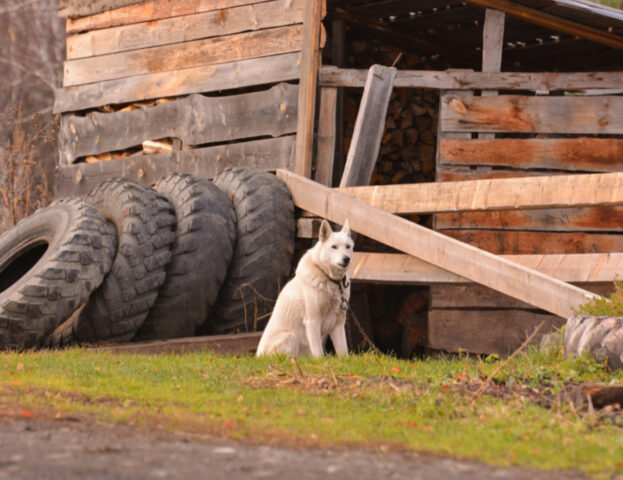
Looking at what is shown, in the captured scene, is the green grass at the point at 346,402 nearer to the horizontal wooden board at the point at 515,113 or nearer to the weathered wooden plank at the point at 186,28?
the horizontal wooden board at the point at 515,113

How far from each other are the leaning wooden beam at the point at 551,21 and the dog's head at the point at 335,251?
3754 mm

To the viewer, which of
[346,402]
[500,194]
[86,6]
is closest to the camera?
[346,402]

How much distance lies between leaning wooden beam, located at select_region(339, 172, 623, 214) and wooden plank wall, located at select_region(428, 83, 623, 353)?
948mm

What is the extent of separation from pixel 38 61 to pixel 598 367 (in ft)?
56.2

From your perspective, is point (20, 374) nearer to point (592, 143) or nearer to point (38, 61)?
point (592, 143)

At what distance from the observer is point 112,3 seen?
35.4 feet

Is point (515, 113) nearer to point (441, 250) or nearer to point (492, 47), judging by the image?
point (492, 47)

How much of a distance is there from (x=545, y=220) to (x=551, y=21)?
7.45 ft

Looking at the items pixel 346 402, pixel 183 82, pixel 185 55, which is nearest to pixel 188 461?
pixel 346 402

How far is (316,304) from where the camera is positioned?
6.11 m

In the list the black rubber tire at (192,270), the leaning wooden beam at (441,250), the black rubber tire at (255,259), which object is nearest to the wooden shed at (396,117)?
the leaning wooden beam at (441,250)

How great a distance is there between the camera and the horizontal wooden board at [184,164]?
898 centimetres

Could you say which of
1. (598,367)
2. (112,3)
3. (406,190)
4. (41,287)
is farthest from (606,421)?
(112,3)

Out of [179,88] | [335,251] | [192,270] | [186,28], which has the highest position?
[186,28]
